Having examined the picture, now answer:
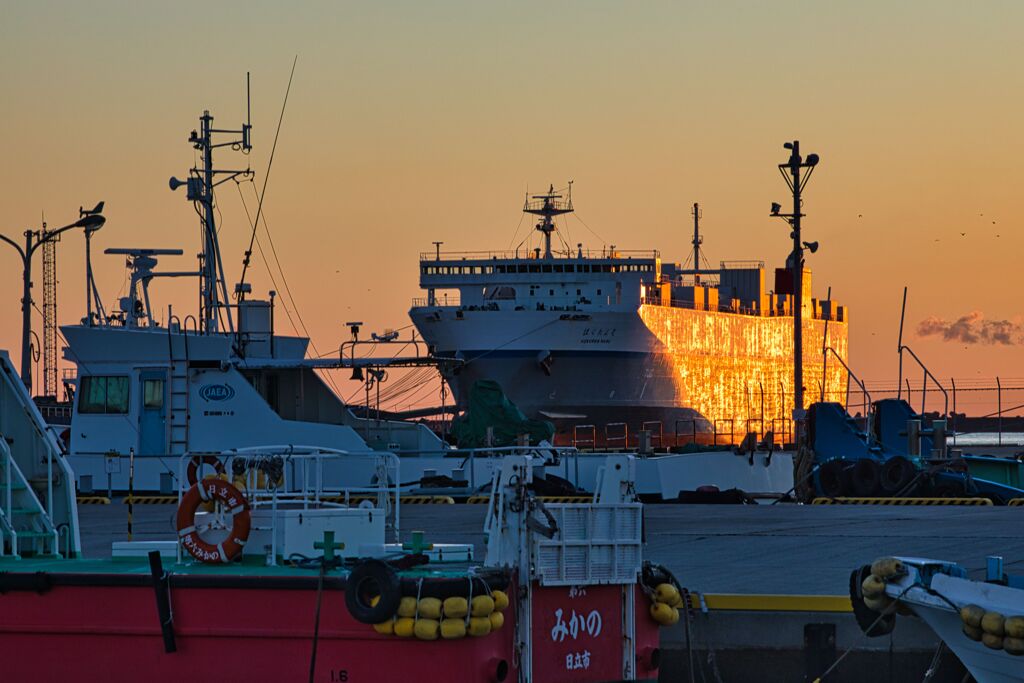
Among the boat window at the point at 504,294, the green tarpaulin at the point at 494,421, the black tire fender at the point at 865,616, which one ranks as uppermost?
the boat window at the point at 504,294

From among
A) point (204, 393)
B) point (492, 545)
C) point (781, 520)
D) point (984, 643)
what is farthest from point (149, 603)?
point (204, 393)

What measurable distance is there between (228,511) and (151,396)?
19.2 metres

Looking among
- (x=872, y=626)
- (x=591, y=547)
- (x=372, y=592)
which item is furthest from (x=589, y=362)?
(x=372, y=592)

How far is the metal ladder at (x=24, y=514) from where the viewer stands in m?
→ 13.8

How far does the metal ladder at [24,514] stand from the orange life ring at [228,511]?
1907 mm

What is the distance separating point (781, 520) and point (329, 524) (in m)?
11.4

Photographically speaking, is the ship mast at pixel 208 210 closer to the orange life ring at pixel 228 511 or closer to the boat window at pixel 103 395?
the boat window at pixel 103 395

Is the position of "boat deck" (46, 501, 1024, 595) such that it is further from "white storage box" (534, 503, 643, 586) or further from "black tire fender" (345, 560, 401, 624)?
"white storage box" (534, 503, 643, 586)

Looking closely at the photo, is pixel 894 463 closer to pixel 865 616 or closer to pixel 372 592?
pixel 865 616

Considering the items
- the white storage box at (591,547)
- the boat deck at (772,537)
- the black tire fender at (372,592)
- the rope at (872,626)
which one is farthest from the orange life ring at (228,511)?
the rope at (872,626)

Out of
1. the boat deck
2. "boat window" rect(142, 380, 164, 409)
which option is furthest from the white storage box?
"boat window" rect(142, 380, 164, 409)

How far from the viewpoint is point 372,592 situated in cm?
1098

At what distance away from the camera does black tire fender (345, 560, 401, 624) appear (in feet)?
35.5

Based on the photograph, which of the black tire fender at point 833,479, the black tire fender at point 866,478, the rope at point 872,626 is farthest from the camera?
the black tire fender at point 833,479
